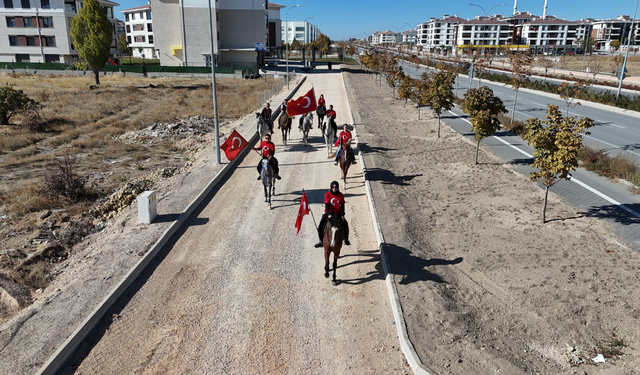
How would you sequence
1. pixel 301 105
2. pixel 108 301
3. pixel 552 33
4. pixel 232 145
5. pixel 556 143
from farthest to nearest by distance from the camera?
pixel 552 33 → pixel 301 105 → pixel 232 145 → pixel 556 143 → pixel 108 301

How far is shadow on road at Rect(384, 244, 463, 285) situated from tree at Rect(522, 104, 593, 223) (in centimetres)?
419

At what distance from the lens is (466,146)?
23.7 metres

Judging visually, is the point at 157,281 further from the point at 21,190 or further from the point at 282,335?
the point at 21,190

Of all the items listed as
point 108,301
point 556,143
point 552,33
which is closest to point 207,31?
point 556,143

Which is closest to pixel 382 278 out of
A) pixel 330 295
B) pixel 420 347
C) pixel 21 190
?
pixel 330 295

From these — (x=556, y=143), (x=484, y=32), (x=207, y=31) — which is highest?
(x=484, y=32)

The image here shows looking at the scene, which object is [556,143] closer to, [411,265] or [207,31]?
[411,265]

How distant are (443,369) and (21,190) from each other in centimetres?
1683

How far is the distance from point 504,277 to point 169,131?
2413 cm

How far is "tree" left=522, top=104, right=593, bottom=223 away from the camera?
40.7 feet

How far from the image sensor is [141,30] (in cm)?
11069

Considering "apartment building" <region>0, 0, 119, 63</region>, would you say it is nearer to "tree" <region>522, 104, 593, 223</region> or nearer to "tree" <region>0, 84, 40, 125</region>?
"tree" <region>0, 84, 40, 125</region>

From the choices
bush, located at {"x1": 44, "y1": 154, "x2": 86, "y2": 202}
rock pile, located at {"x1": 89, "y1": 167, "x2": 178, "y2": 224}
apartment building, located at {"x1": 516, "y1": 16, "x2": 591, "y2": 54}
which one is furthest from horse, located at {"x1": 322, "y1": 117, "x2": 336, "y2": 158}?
apartment building, located at {"x1": 516, "y1": 16, "x2": 591, "y2": 54}

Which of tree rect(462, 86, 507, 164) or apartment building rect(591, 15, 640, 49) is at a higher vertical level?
apartment building rect(591, 15, 640, 49)
